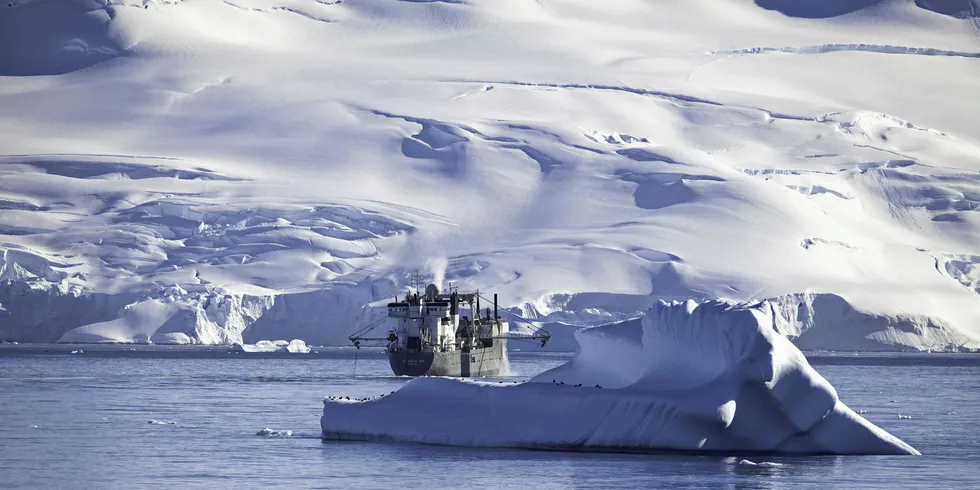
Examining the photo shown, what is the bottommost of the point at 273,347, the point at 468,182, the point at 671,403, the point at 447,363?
the point at 273,347

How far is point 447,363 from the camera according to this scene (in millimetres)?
71688

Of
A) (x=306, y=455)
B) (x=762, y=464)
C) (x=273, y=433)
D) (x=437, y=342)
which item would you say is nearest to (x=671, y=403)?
(x=762, y=464)

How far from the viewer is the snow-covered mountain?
11225 cm

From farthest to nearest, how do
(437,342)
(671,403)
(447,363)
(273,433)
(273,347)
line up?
(273,347) < (437,342) < (447,363) < (273,433) < (671,403)

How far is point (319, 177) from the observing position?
151375 mm

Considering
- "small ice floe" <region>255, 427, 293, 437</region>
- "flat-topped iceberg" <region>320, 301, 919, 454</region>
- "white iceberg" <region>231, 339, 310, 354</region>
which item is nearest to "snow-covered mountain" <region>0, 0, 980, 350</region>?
"white iceberg" <region>231, 339, 310, 354</region>

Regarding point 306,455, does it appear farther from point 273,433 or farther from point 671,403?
point 671,403

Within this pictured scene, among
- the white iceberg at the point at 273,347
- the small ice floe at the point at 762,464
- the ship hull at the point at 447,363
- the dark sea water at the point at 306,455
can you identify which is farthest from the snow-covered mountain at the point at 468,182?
the small ice floe at the point at 762,464

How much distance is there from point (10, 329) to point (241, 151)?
5278 cm

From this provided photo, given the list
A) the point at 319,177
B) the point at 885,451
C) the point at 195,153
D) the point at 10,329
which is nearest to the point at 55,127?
the point at 195,153

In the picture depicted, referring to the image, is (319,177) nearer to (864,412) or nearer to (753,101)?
(753,101)

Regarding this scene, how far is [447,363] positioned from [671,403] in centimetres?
4144

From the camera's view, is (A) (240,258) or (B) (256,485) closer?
(B) (256,485)

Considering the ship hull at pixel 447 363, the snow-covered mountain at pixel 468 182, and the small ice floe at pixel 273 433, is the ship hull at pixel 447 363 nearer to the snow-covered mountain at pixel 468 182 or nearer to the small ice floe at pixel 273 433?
the small ice floe at pixel 273 433
